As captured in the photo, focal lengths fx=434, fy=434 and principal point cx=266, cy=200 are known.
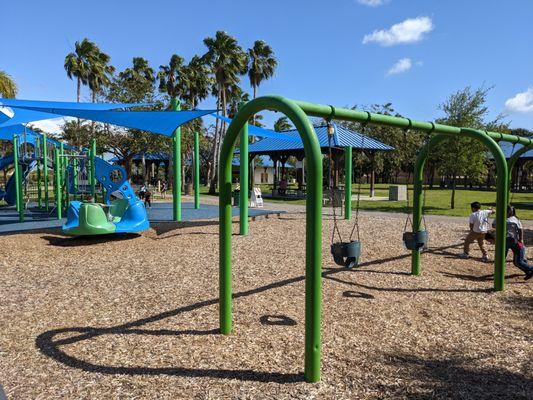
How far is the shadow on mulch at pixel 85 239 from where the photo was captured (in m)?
8.28

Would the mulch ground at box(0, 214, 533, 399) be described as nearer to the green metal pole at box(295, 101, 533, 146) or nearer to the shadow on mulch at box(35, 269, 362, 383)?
the shadow on mulch at box(35, 269, 362, 383)

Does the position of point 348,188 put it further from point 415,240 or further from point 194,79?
point 194,79

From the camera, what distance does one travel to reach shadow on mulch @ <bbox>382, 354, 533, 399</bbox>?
2.98m

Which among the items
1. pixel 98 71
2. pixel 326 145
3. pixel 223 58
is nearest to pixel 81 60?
pixel 98 71

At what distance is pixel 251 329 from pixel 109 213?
617cm

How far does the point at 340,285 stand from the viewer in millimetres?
5691

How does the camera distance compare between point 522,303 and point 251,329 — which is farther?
point 522,303

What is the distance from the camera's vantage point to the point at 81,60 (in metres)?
35.6

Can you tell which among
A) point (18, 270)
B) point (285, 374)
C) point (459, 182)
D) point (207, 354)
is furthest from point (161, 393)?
point (459, 182)

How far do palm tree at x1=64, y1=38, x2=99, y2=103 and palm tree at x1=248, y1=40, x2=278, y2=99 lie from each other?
42.7 feet

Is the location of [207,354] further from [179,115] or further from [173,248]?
[179,115]

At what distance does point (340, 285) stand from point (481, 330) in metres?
1.84

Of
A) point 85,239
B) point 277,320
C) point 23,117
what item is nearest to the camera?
point 277,320

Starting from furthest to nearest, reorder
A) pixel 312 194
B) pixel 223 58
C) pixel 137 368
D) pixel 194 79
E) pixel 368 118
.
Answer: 1. pixel 194 79
2. pixel 223 58
3. pixel 368 118
4. pixel 137 368
5. pixel 312 194
